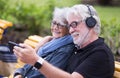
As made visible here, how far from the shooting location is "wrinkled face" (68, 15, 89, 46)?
11.1ft

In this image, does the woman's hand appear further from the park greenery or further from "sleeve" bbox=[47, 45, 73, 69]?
the park greenery

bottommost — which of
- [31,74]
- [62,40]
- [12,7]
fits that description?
[31,74]

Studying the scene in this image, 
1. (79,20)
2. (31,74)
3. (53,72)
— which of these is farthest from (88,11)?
(31,74)

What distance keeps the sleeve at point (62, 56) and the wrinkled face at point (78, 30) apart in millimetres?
242

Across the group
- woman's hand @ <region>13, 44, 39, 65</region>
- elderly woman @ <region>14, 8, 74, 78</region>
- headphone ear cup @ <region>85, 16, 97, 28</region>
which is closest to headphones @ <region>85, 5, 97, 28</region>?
headphone ear cup @ <region>85, 16, 97, 28</region>

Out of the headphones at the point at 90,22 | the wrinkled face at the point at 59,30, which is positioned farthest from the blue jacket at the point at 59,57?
the headphones at the point at 90,22

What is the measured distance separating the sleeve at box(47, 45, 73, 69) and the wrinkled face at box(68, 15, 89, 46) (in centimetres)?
24

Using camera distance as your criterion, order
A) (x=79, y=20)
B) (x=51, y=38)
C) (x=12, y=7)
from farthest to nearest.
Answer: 1. (x=12, y=7)
2. (x=51, y=38)
3. (x=79, y=20)

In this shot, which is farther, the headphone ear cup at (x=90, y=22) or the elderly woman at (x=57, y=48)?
the elderly woman at (x=57, y=48)

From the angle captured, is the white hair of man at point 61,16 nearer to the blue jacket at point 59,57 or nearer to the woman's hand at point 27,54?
the blue jacket at point 59,57

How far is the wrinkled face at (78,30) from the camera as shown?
340 centimetres

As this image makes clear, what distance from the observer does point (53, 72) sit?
3.17m

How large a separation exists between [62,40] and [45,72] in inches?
26.2

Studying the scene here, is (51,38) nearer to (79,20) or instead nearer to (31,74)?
(31,74)
